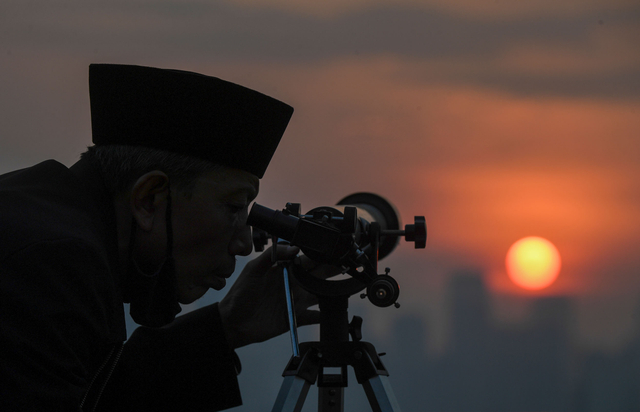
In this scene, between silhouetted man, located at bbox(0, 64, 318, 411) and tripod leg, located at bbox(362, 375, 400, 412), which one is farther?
tripod leg, located at bbox(362, 375, 400, 412)

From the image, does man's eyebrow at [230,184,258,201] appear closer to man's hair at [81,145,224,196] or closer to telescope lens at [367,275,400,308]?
man's hair at [81,145,224,196]

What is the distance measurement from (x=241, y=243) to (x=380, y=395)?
25.2 inches

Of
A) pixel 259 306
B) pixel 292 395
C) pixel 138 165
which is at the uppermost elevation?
pixel 138 165

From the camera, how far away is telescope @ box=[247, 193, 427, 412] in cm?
187

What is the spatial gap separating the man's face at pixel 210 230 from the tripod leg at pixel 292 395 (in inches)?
16.8

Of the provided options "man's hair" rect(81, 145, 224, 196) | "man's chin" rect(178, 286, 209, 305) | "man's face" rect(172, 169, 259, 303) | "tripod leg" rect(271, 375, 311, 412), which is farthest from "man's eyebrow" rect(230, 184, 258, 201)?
"tripod leg" rect(271, 375, 311, 412)

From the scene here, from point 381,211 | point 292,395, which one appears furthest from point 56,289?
point 381,211

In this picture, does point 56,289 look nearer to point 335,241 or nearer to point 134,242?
point 134,242

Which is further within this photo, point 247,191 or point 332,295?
point 332,295

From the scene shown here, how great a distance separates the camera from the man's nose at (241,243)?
173 cm

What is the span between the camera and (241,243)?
1743mm

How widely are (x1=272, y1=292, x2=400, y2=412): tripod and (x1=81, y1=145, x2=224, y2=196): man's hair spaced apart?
66cm

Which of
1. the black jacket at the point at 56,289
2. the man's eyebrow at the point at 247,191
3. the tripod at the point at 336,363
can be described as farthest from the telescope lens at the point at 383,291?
the black jacket at the point at 56,289

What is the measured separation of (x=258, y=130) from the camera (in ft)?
5.79
